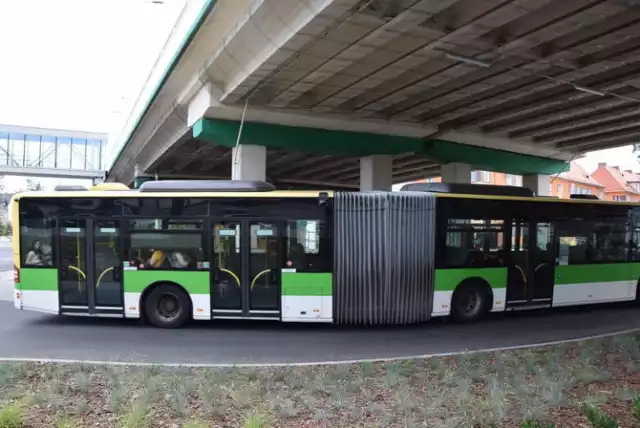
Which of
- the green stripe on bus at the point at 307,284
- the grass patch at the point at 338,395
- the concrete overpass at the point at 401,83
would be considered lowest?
the grass patch at the point at 338,395

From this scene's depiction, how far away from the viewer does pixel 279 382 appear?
21.9 feet

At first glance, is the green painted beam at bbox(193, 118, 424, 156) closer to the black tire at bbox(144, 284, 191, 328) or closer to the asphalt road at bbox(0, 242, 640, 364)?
the asphalt road at bbox(0, 242, 640, 364)

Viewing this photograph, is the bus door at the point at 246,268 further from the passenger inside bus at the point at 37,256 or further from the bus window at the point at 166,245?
the passenger inside bus at the point at 37,256

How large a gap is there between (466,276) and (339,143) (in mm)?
10932

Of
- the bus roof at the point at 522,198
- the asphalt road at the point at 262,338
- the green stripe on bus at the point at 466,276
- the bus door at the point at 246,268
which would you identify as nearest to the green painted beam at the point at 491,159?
the bus roof at the point at 522,198

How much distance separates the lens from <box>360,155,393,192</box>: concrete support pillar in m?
24.5

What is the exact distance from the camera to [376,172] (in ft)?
80.9

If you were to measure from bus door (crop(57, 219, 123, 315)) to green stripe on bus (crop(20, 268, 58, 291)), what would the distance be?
147mm

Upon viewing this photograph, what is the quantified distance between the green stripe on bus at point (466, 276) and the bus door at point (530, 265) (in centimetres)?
24

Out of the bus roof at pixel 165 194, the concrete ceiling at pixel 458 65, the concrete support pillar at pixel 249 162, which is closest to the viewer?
the bus roof at pixel 165 194

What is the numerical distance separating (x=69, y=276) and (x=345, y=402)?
7.37 meters

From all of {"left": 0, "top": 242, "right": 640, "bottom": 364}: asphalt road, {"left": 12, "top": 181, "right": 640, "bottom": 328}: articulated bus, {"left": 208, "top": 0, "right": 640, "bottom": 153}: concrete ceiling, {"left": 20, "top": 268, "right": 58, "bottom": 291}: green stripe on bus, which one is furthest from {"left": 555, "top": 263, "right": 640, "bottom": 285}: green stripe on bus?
{"left": 20, "top": 268, "right": 58, "bottom": 291}: green stripe on bus

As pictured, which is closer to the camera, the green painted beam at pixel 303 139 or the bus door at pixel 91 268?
the bus door at pixel 91 268

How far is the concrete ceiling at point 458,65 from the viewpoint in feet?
35.4
